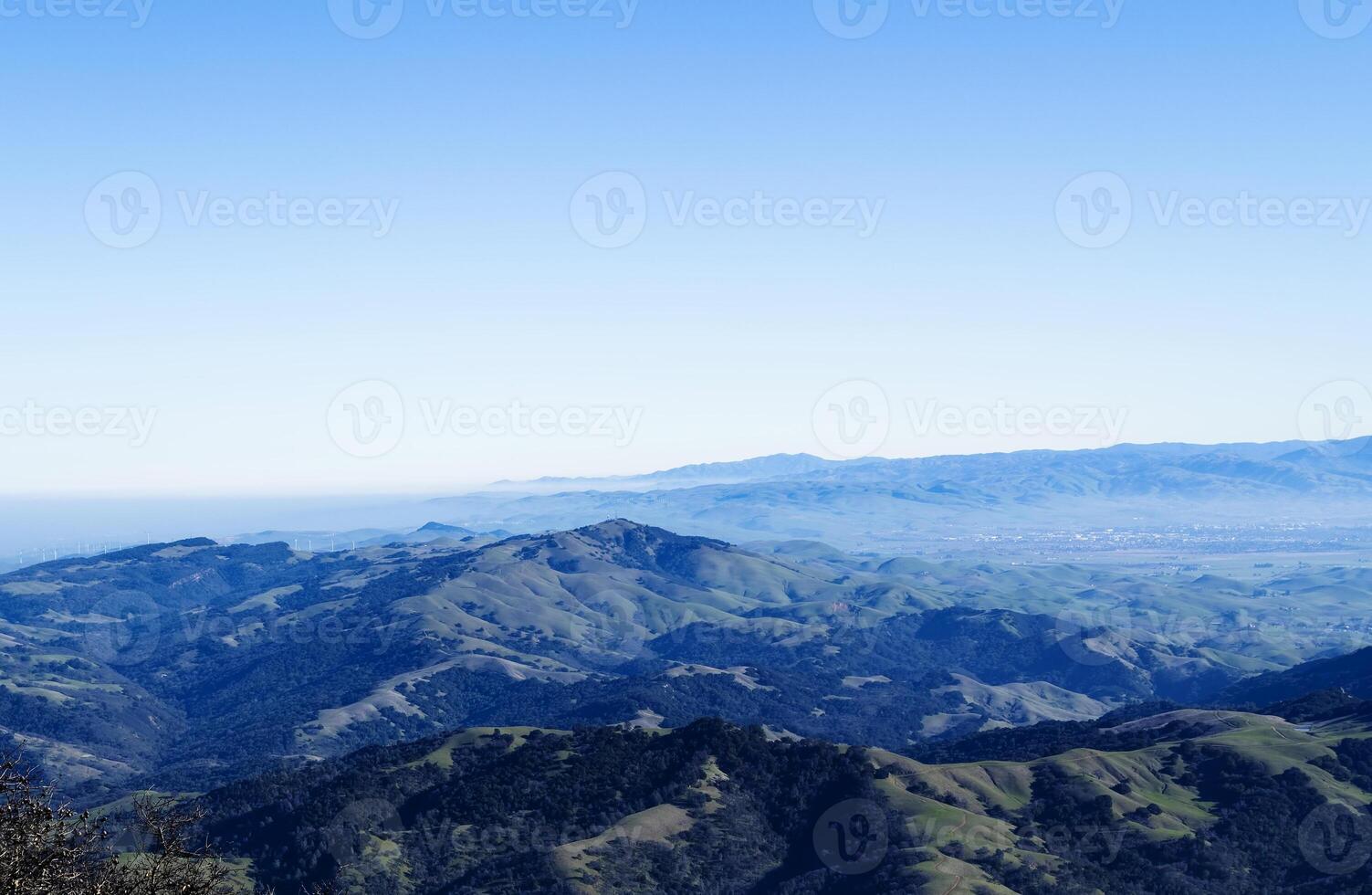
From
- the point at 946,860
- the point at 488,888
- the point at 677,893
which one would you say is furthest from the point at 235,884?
the point at 946,860

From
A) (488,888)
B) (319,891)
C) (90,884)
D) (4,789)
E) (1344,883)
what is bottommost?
(1344,883)

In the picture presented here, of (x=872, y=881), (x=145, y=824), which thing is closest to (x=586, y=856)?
(x=872, y=881)

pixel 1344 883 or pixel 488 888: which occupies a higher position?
pixel 488 888

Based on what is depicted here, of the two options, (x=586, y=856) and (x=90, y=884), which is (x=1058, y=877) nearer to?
(x=586, y=856)

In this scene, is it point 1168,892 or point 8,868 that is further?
point 1168,892

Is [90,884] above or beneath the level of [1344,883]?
above

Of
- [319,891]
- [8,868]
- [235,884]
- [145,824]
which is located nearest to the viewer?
[8,868]

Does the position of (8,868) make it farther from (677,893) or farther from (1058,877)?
(1058,877)

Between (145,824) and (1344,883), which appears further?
(1344,883)

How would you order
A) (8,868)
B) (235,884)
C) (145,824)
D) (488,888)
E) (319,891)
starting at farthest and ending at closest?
1. (488,888)
2. (235,884)
3. (319,891)
4. (145,824)
5. (8,868)

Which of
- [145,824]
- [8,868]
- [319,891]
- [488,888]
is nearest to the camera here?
[8,868]
